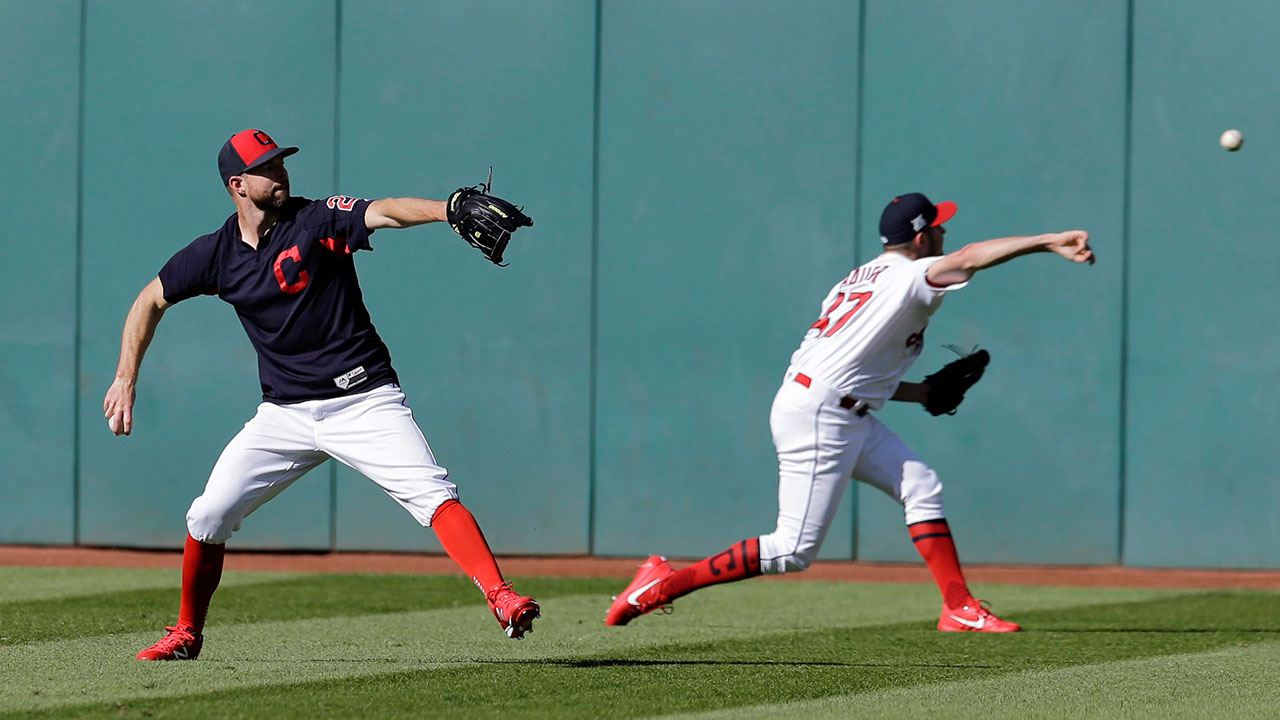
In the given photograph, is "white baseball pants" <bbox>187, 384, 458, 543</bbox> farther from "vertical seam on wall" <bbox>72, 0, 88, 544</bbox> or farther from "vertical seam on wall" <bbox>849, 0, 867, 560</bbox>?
"vertical seam on wall" <bbox>72, 0, 88, 544</bbox>

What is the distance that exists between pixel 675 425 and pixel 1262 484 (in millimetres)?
3872

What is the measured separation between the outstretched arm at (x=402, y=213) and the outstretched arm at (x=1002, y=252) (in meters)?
1.98

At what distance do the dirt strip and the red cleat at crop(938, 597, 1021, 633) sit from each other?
2.89 metres

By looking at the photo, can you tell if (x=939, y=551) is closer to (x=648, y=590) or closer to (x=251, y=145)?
(x=648, y=590)

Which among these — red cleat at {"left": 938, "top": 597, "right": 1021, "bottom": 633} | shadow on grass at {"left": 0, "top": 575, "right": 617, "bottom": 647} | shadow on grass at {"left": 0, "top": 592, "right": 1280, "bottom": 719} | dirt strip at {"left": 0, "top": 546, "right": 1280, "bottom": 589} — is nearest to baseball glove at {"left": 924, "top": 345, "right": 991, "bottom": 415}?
red cleat at {"left": 938, "top": 597, "right": 1021, "bottom": 633}

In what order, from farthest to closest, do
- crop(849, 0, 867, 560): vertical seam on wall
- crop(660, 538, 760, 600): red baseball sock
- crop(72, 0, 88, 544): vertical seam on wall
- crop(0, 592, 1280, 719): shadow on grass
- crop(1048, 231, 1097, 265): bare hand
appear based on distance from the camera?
crop(72, 0, 88, 544): vertical seam on wall
crop(849, 0, 867, 560): vertical seam on wall
crop(660, 538, 760, 600): red baseball sock
crop(1048, 231, 1097, 265): bare hand
crop(0, 592, 1280, 719): shadow on grass

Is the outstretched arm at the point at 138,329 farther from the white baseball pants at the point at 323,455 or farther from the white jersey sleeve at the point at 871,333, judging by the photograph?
the white jersey sleeve at the point at 871,333

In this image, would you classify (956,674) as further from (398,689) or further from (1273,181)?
(1273,181)

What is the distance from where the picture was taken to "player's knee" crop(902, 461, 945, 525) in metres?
7.16

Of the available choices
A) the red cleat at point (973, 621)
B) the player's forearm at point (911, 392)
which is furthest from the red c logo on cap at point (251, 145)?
the red cleat at point (973, 621)

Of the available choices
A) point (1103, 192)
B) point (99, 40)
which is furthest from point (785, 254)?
point (99, 40)

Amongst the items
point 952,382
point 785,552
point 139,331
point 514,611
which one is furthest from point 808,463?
point 139,331

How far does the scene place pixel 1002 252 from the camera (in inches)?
229

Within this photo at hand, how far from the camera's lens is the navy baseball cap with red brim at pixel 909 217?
7.02 m
